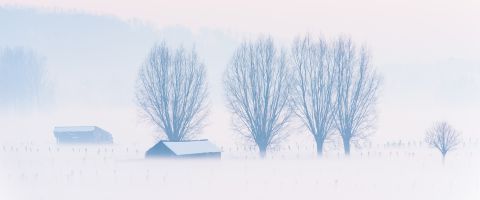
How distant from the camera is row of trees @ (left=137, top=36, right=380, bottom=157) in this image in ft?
173

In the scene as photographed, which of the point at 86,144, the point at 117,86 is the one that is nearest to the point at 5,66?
the point at 117,86

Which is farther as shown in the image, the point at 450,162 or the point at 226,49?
the point at 226,49

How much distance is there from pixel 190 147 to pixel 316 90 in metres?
12.7

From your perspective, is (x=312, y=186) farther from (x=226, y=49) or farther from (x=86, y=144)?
(x=226, y=49)

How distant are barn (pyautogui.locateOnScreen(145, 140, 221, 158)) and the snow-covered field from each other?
114cm

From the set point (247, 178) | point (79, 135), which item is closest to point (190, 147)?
point (247, 178)

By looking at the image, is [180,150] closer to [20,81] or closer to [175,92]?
[175,92]

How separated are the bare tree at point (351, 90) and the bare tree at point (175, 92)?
10.0 meters

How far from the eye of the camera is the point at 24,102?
118 metres

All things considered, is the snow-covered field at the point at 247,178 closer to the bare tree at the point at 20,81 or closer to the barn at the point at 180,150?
the barn at the point at 180,150

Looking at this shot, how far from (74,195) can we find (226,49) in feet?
532

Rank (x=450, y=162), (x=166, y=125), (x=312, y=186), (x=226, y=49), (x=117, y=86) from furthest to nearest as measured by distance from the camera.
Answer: (x=226, y=49)
(x=117, y=86)
(x=166, y=125)
(x=450, y=162)
(x=312, y=186)

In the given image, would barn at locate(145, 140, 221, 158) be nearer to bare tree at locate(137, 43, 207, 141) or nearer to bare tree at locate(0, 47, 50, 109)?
bare tree at locate(137, 43, 207, 141)

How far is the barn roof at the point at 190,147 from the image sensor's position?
4434 centimetres
